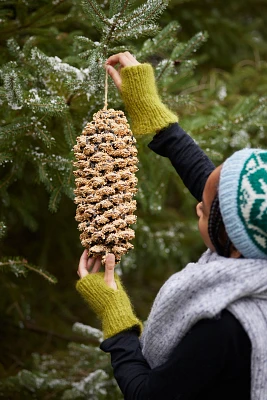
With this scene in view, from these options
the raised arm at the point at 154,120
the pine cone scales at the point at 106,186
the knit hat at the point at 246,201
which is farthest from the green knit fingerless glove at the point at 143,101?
the knit hat at the point at 246,201

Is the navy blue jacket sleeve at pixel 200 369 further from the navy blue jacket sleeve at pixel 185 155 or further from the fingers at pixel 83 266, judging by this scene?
the navy blue jacket sleeve at pixel 185 155

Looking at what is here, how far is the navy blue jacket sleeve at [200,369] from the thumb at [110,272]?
0.19m

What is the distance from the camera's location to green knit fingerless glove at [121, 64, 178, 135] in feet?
4.84

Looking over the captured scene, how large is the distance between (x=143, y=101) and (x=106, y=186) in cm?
34

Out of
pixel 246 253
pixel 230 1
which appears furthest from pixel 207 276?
pixel 230 1

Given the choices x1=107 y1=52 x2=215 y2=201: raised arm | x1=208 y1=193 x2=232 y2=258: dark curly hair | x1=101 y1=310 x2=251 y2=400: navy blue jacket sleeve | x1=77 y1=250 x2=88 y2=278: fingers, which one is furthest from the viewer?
x1=107 y1=52 x2=215 y2=201: raised arm

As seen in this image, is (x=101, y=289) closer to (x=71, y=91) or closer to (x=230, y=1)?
(x=71, y=91)

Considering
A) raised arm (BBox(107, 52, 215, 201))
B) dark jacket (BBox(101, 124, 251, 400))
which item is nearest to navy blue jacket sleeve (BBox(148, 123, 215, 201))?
raised arm (BBox(107, 52, 215, 201))

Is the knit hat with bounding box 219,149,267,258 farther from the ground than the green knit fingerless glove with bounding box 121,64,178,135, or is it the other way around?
the green knit fingerless glove with bounding box 121,64,178,135

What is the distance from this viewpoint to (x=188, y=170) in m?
1.55

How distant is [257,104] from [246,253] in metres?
1.18

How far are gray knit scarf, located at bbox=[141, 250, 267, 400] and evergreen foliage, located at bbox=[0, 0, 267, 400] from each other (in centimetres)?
64

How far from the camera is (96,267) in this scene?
140 cm

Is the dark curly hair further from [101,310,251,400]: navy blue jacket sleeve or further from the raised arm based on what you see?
the raised arm
